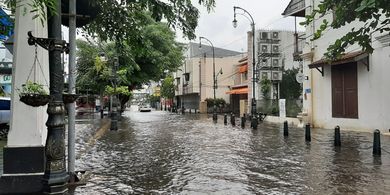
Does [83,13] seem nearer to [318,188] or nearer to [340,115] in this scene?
[318,188]

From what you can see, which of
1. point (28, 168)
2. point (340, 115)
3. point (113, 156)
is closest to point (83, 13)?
point (28, 168)

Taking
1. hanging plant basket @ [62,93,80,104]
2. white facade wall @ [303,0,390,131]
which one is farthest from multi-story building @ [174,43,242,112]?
hanging plant basket @ [62,93,80,104]

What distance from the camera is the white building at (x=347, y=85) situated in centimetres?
1853

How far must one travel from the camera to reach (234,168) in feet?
30.3

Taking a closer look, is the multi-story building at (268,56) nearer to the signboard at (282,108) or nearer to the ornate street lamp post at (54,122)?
the signboard at (282,108)

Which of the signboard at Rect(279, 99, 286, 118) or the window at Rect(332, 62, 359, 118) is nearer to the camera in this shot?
the window at Rect(332, 62, 359, 118)

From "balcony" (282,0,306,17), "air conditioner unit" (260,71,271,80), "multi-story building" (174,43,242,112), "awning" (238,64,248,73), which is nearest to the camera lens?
"balcony" (282,0,306,17)

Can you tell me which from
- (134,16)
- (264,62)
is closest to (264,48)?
(264,62)

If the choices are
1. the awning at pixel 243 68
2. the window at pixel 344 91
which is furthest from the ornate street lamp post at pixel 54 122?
the awning at pixel 243 68

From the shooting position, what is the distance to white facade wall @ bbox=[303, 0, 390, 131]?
18453mm

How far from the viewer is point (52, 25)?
5.83 metres

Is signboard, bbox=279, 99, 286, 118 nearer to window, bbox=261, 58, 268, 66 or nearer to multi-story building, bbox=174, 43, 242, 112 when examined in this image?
window, bbox=261, 58, 268, 66

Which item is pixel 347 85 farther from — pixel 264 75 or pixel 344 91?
pixel 264 75

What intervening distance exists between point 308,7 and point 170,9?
1936 cm
